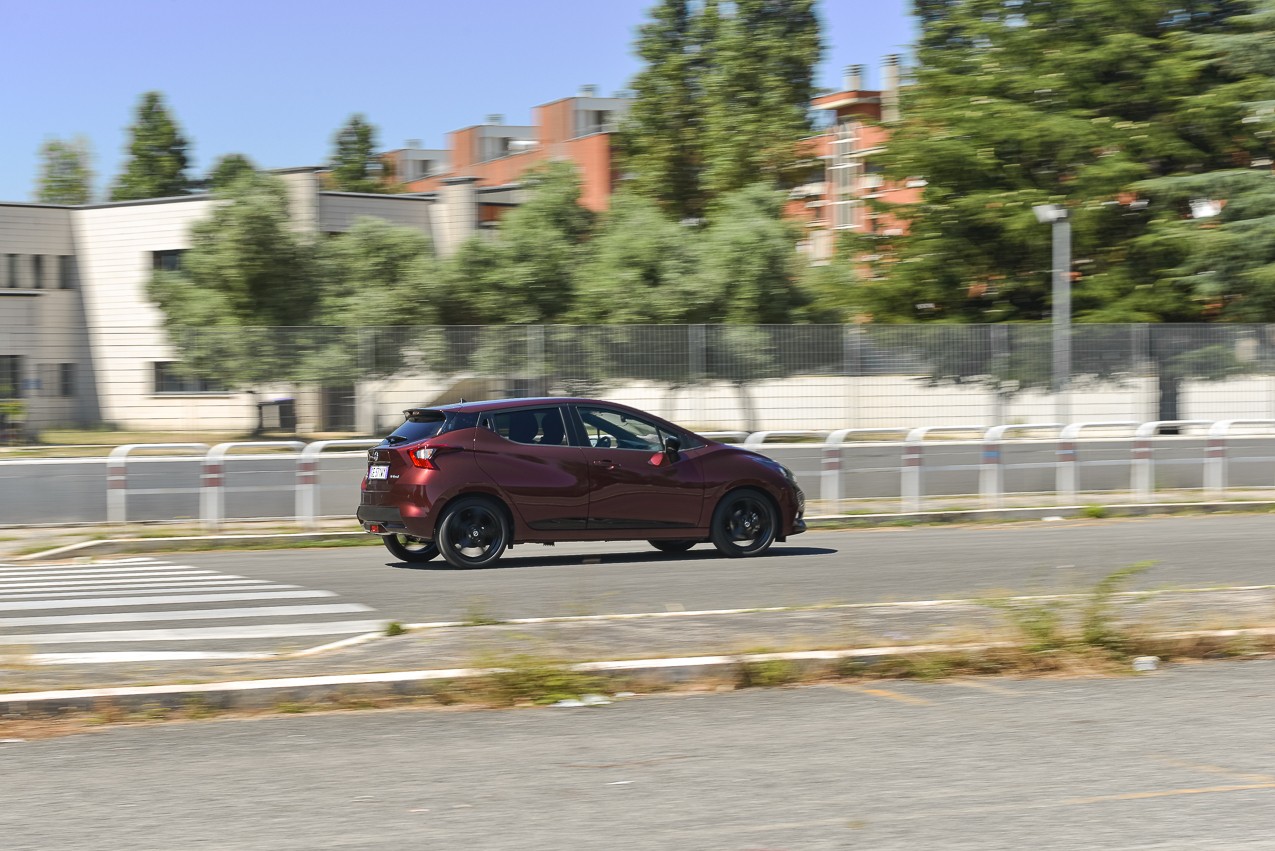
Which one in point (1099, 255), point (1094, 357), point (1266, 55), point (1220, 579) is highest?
point (1266, 55)

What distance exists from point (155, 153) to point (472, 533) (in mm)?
82070

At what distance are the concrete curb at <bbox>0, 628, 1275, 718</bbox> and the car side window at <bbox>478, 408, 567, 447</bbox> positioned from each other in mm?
6230

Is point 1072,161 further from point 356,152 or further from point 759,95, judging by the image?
point 356,152

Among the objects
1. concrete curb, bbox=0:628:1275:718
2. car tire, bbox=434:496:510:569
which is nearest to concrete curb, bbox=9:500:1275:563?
car tire, bbox=434:496:510:569

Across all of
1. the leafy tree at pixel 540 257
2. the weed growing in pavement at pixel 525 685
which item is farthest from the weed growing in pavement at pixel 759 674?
the leafy tree at pixel 540 257

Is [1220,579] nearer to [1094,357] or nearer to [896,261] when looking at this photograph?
[1094,357]

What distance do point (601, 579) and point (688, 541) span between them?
236 centimetres

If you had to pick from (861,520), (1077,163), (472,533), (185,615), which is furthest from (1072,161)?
(185,615)

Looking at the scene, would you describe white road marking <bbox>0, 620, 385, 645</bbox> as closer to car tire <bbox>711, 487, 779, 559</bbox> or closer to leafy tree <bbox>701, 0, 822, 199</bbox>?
car tire <bbox>711, 487, 779, 559</bbox>

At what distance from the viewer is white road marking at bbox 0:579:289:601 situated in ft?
39.3

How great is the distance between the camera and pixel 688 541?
15.2 m

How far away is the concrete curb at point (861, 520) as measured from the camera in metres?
16.1

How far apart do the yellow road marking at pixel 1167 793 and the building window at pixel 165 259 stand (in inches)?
1831

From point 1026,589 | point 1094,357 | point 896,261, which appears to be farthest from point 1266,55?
point 1026,589
